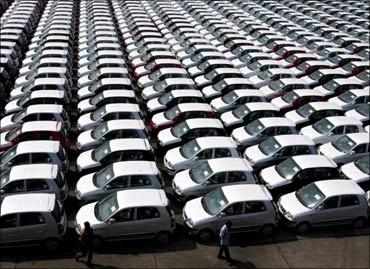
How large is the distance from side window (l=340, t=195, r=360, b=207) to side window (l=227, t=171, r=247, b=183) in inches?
119

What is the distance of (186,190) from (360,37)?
2582 cm

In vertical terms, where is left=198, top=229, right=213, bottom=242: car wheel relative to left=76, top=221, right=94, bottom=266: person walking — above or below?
below

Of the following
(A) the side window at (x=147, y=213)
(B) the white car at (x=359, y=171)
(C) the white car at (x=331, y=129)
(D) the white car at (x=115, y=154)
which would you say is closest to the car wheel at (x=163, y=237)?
(A) the side window at (x=147, y=213)

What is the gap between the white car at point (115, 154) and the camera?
16.5m

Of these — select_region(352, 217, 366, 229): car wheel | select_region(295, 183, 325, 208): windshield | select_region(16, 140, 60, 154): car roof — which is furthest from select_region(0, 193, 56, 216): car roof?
select_region(352, 217, 366, 229): car wheel

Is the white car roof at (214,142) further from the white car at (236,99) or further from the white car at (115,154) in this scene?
the white car at (236,99)

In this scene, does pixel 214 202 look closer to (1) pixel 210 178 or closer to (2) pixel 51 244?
(1) pixel 210 178

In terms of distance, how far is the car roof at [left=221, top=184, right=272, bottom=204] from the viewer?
13.9m

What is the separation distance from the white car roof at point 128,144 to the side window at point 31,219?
4495 millimetres

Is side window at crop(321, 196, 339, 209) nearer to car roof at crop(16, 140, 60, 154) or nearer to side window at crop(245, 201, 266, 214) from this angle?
side window at crop(245, 201, 266, 214)

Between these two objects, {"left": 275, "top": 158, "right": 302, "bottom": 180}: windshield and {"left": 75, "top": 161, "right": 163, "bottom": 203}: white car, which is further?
{"left": 275, "top": 158, "right": 302, "bottom": 180}: windshield

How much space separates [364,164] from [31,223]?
36.4ft

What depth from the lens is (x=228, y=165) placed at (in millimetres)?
15711

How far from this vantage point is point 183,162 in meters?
16.9
